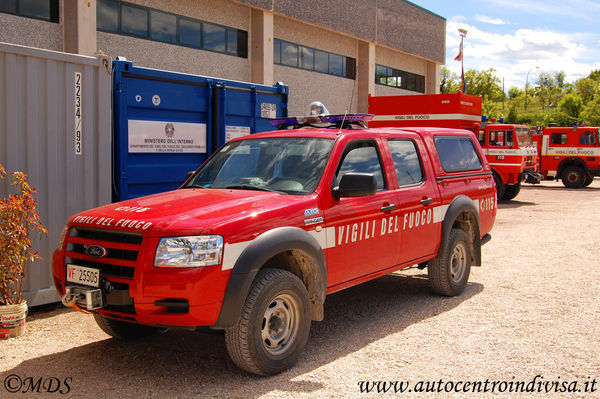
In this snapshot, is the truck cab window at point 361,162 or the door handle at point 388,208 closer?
the truck cab window at point 361,162

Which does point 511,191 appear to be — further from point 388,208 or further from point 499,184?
point 388,208

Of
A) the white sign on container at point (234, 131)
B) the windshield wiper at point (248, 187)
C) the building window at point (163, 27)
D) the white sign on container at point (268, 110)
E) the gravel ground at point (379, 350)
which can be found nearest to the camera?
the gravel ground at point (379, 350)

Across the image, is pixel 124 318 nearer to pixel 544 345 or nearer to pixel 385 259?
pixel 385 259

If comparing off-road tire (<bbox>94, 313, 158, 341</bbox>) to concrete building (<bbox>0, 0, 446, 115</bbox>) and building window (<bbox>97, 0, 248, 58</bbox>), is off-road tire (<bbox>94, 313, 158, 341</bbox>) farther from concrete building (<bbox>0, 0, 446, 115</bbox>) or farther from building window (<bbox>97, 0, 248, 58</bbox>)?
building window (<bbox>97, 0, 248, 58</bbox>)

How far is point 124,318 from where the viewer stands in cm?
413

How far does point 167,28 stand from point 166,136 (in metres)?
11.2

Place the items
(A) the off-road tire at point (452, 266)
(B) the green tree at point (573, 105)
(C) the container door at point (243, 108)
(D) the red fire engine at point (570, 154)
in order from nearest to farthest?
(A) the off-road tire at point (452, 266)
(C) the container door at point (243, 108)
(D) the red fire engine at point (570, 154)
(B) the green tree at point (573, 105)

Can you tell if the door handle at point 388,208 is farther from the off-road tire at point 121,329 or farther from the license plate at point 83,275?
the license plate at point 83,275

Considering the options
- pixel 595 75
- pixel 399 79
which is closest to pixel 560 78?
pixel 595 75

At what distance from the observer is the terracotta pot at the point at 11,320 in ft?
16.7

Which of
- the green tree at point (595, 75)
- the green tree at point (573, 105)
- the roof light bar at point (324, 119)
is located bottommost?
the roof light bar at point (324, 119)

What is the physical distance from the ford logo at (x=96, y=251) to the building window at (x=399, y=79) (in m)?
25.2

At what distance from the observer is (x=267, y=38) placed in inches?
804

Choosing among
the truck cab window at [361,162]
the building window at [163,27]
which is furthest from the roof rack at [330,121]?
the building window at [163,27]
